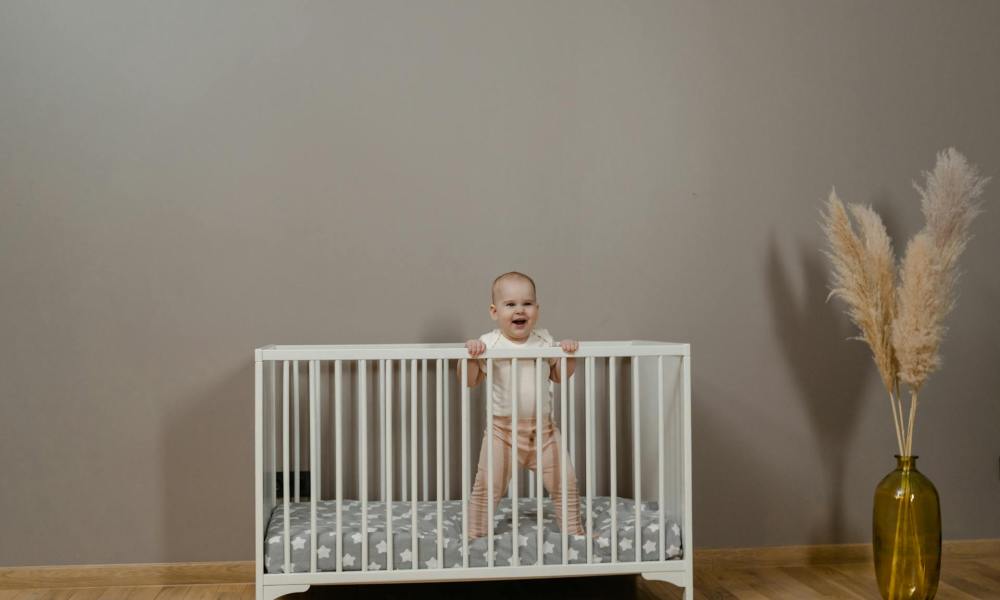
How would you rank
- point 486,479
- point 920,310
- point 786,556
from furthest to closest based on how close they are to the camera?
point 786,556 → point 920,310 → point 486,479

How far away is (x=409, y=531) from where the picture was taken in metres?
2.21

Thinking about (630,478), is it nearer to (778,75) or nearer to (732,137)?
(732,137)

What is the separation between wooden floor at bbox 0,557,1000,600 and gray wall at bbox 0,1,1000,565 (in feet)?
0.36

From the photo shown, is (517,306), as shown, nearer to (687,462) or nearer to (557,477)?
(557,477)

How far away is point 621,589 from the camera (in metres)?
2.59

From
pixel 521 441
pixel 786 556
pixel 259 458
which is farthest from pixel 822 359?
pixel 259 458

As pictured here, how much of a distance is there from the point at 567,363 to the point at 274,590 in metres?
0.86

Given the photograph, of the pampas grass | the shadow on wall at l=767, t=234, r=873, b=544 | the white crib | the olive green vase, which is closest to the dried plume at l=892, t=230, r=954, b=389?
the pampas grass

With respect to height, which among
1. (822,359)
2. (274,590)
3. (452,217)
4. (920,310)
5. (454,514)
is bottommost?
(274,590)

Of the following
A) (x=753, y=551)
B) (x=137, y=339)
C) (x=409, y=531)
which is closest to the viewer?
(x=409, y=531)

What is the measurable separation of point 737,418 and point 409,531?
3.63ft

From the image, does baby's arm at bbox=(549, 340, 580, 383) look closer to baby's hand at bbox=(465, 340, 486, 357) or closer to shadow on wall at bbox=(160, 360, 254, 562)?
baby's hand at bbox=(465, 340, 486, 357)

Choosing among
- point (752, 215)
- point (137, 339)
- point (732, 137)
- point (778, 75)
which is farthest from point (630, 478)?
point (137, 339)

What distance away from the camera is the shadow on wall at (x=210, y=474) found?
260 centimetres
